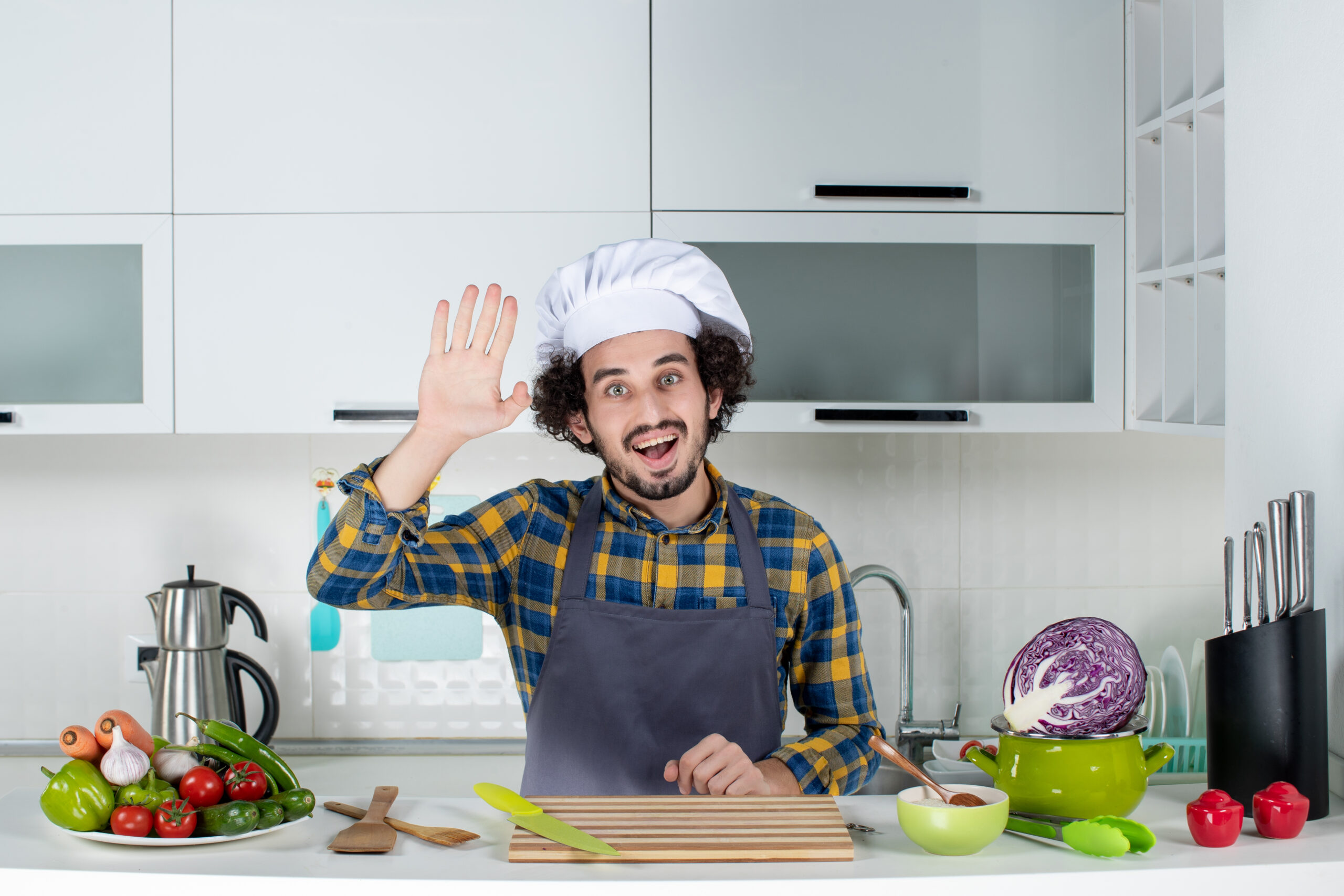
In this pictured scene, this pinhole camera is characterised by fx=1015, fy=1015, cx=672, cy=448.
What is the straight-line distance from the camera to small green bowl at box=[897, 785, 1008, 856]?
782 mm

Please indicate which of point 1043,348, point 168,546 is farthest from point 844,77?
point 168,546

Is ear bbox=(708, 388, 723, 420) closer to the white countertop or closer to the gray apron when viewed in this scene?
the gray apron

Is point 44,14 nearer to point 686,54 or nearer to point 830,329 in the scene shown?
point 686,54

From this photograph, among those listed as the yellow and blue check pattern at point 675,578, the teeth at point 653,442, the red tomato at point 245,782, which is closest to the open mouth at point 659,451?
the teeth at point 653,442

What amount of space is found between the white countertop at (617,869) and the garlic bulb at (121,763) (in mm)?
57

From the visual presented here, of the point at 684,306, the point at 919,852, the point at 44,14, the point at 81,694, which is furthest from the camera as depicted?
the point at 81,694

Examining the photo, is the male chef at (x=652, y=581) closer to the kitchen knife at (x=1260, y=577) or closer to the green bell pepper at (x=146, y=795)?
the green bell pepper at (x=146, y=795)

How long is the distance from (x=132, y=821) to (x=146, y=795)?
0.07 ft

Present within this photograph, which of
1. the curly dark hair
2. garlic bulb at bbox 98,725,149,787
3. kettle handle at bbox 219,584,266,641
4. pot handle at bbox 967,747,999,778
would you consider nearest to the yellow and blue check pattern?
the curly dark hair

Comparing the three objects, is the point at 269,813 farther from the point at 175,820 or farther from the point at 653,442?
the point at 653,442

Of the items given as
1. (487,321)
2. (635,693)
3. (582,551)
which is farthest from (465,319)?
(635,693)

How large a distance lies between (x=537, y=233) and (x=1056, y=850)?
3.86 ft

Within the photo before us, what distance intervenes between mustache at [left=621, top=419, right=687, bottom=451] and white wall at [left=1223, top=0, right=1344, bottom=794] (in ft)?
2.03

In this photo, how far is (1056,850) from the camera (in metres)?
0.82
